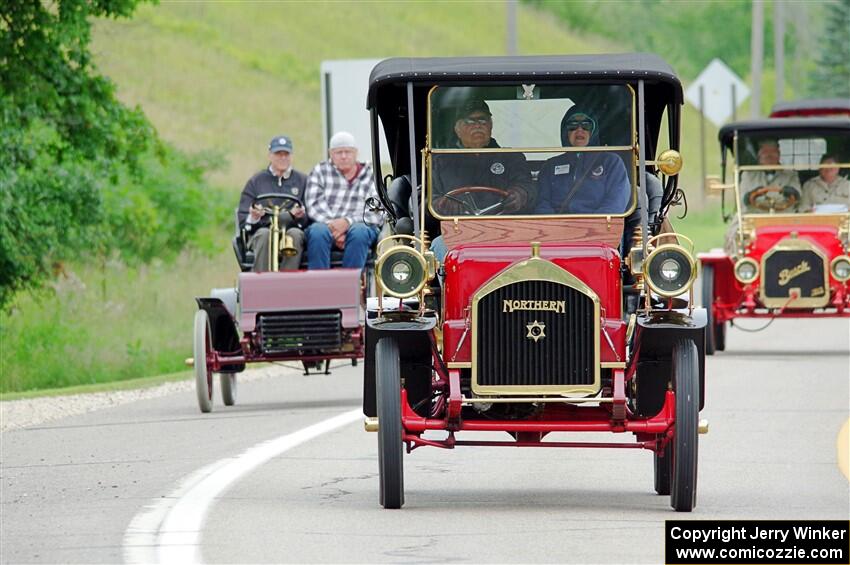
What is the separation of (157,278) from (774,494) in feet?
72.7

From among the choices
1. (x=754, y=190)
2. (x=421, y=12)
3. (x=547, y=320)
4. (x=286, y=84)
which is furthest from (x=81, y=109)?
(x=421, y=12)

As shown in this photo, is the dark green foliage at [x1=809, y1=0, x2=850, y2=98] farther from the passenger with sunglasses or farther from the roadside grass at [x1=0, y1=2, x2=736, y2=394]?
the passenger with sunglasses

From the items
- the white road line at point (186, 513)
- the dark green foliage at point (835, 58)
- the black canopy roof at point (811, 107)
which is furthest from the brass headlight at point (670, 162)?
the dark green foliage at point (835, 58)

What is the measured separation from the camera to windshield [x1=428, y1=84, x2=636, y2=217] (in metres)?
10.6

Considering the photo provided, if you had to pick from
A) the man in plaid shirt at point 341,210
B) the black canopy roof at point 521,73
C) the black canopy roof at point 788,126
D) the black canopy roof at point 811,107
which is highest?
the black canopy roof at point 811,107

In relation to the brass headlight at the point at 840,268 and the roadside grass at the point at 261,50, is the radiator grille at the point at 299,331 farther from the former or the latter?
the roadside grass at the point at 261,50

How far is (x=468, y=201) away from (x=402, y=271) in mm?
1130

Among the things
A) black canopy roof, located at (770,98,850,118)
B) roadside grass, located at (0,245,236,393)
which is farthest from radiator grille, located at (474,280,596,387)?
black canopy roof, located at (770,98,850,118)

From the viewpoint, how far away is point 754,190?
21.3 meters

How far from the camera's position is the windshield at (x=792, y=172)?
21.1 m

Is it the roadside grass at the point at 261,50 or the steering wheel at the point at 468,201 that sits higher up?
the roadside grass at the point at 261,50

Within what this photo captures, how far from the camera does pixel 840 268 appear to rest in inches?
795

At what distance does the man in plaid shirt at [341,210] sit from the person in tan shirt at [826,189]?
622cm

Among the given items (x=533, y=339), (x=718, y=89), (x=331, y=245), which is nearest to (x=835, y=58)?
(x=718, y=89)
